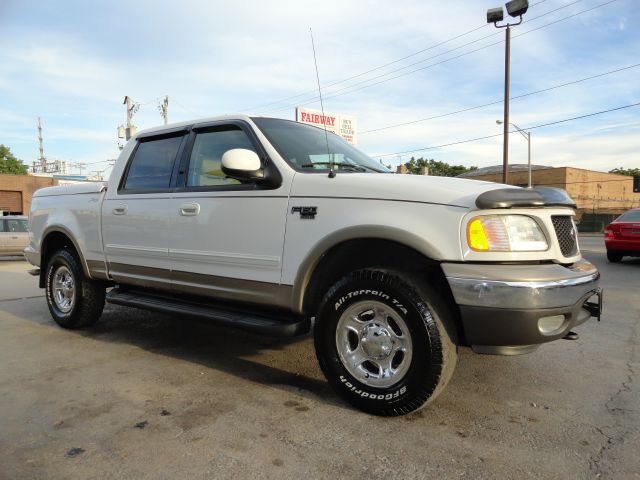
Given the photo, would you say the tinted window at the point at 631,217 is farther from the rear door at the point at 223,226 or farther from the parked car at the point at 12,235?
the parked car at the point at 12,235

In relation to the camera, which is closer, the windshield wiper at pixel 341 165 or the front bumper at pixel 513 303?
the front bumper at pixel 513 303

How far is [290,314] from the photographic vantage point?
3.59 meters

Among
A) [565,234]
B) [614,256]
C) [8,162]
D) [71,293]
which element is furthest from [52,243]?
[8,162]

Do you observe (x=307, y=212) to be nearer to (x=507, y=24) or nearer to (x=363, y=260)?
(x=363, y=260)

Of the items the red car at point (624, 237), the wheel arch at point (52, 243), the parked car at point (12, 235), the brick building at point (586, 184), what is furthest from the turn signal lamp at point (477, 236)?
the brick building at point (586, 184)

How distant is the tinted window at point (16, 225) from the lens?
14.9 m

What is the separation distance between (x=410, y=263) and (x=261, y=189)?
1167 millimetres

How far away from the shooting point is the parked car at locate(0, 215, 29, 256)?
14664 millimetres

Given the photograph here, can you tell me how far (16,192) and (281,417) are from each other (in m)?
44.7

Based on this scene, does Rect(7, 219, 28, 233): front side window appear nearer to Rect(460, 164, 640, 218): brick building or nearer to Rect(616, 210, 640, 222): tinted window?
Rect(616, 210, 640, 222): tinted window

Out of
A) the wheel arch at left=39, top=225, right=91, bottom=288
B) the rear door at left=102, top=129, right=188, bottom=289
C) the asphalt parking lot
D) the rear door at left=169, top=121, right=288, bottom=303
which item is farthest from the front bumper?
the wheel arch at left=39, top=225, right=91, bottom=288

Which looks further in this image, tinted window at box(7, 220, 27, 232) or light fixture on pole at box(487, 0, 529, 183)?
light fixture on pole at box(487, 0, 529, 183)

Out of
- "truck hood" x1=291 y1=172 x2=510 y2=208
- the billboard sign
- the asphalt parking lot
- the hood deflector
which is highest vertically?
the billboard sign

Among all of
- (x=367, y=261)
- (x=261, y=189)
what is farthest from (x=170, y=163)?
(x=367, y=261)
